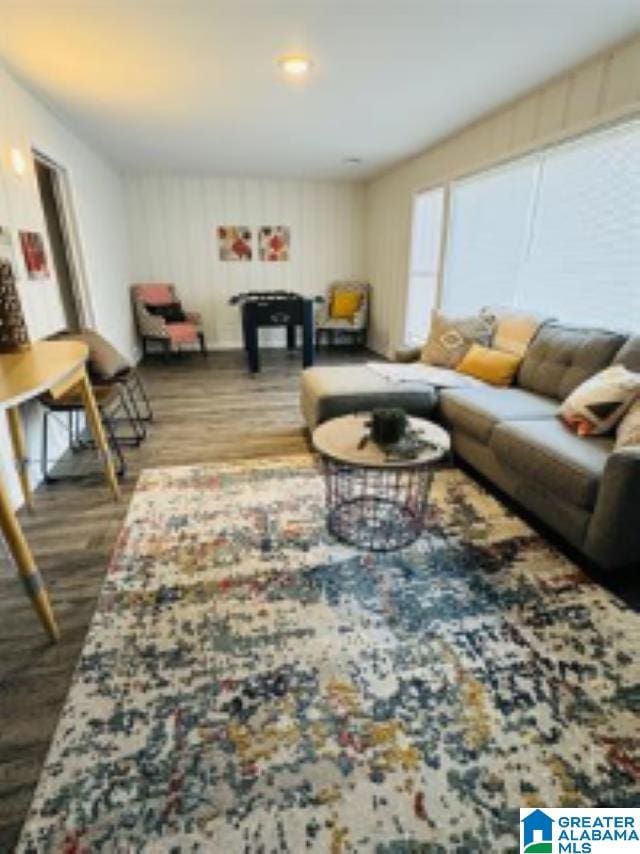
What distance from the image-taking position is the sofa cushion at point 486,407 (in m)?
2.33

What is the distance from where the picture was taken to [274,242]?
20.6 ft

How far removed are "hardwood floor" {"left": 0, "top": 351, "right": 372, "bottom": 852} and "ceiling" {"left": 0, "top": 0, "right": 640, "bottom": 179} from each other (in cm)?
224

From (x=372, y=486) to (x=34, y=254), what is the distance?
8.22ft

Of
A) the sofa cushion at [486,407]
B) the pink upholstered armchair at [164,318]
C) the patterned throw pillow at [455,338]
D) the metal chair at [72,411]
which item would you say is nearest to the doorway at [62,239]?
the metal chair at [72,411]

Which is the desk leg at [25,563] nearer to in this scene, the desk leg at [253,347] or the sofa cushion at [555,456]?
the sofa cushion at [555,456]

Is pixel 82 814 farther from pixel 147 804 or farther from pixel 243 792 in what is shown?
pixel 243 792

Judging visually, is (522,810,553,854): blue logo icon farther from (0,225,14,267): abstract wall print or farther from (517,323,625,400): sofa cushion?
(0,225,14,267): abstract wall print

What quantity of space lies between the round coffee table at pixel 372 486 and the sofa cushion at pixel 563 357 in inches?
35.7

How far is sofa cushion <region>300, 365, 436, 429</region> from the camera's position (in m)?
2.69

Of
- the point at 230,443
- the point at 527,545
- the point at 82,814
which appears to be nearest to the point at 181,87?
the point at 230,443

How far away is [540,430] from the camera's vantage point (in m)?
2.07

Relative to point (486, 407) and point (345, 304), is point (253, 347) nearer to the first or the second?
point (345, 304)

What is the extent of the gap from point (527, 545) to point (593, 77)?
262 centimetres

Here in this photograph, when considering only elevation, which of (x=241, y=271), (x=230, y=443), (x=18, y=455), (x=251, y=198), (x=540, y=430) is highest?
(x=251, y=198)
